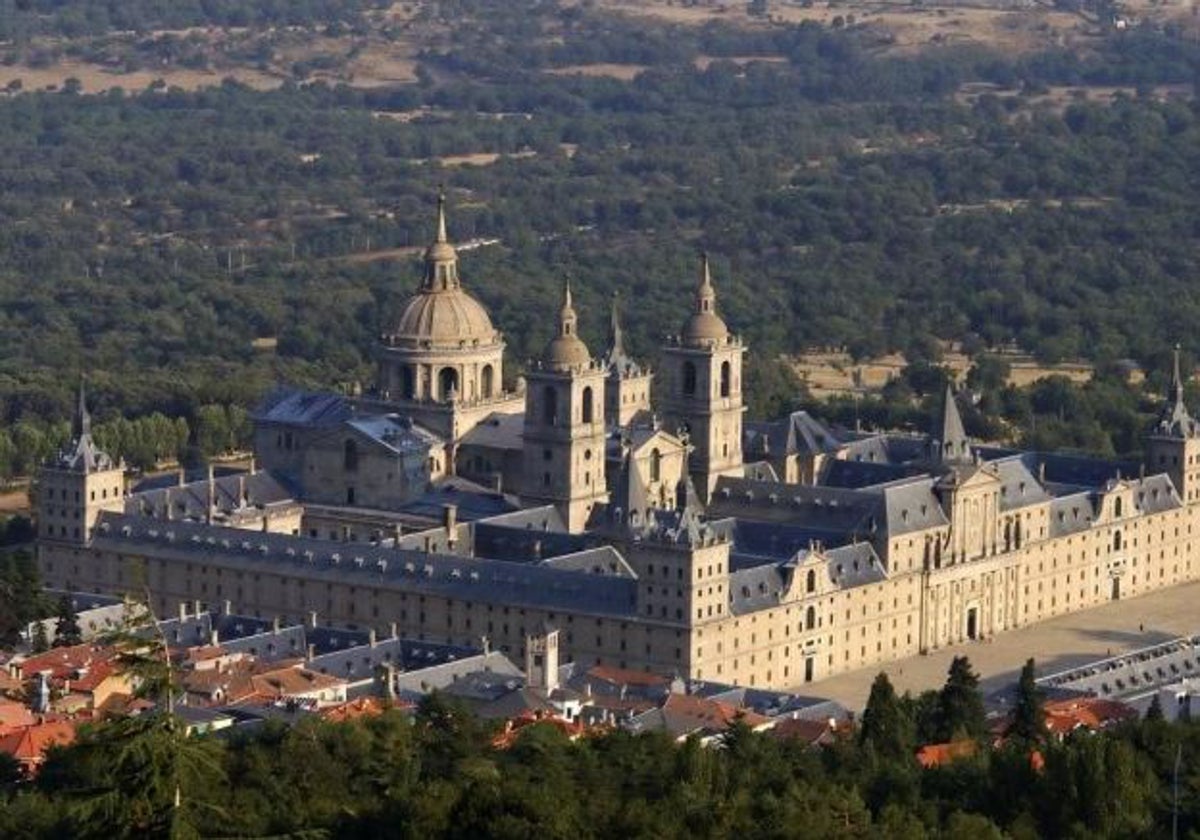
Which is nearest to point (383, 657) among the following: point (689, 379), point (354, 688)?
point (354, 688)

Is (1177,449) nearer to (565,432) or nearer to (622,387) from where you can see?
(622,387)

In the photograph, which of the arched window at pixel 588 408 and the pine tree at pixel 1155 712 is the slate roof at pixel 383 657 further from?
the pine tree at pixel 1155 712

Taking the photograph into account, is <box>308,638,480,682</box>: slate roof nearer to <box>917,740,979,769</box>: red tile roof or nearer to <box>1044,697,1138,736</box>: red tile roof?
<box>1044,697,1138,736</box>: red tile roof

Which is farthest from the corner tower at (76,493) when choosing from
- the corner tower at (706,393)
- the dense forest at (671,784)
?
the dense forest at (671,784)

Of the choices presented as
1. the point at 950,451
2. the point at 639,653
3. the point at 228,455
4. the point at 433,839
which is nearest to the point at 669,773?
the point at 433,839

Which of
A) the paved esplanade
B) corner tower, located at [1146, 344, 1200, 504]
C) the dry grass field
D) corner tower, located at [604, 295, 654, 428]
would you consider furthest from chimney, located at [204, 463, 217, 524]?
the dry grass field
